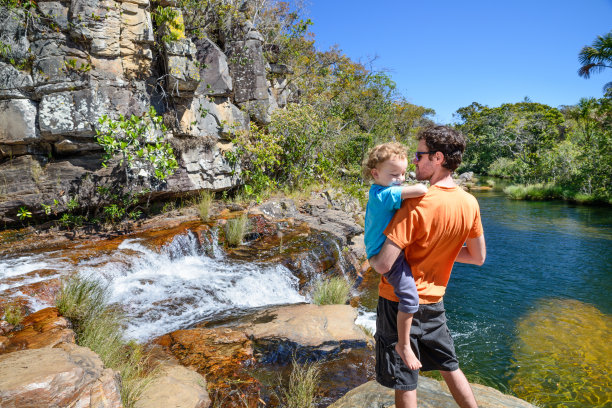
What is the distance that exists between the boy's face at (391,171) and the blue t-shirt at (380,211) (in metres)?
0.05

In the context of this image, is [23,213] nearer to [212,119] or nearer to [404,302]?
[212,119]

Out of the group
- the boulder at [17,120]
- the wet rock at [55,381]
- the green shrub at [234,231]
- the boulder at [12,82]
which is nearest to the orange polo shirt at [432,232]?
the wet rock at [55,381]

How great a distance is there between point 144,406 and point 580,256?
1134 centimetres

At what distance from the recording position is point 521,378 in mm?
4605

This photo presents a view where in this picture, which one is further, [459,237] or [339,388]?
[339,388]

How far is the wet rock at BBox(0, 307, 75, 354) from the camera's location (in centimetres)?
321

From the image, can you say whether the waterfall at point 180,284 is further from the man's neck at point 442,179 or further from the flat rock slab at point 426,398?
the man's neck at point 442,179

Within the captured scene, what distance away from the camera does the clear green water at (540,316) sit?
4.52 meters

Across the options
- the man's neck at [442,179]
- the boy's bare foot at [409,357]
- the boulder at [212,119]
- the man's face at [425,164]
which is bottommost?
the boy's bare foot at [409,357]

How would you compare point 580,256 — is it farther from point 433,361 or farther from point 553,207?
point 433,361

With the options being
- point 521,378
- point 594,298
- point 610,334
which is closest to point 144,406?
point 521,378

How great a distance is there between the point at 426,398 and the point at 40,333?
3629 mm

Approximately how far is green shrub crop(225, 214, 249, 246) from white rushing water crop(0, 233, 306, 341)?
1.26 ft

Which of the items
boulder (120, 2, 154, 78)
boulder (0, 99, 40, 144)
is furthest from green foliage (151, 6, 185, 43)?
boulder (0, 99, 40, 144)
